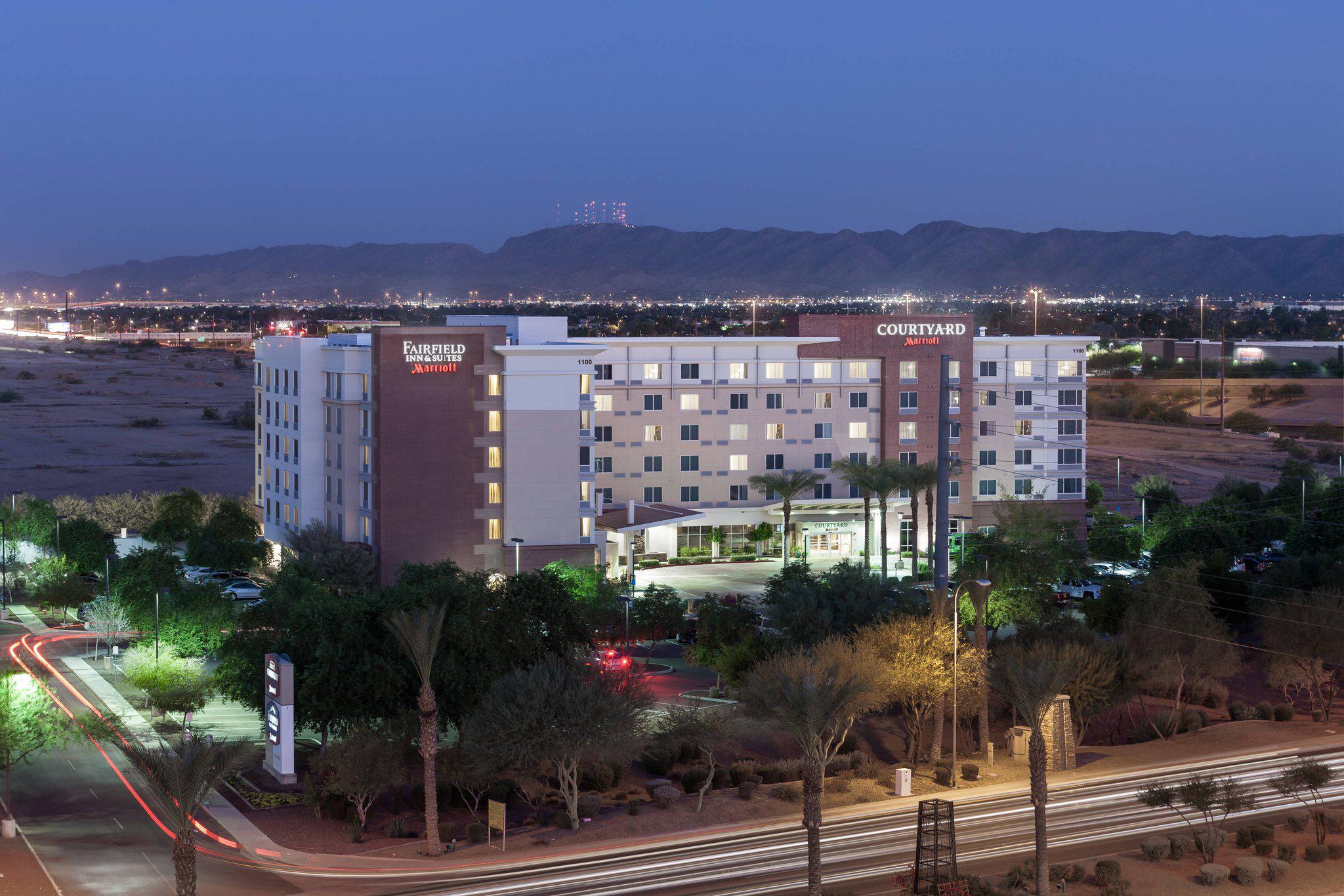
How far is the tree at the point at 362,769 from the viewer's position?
128 feet

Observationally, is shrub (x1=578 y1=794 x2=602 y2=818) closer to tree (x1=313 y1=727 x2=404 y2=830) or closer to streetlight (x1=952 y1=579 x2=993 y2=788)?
tree (x1=313 y1=727 x2=404 y2=830)

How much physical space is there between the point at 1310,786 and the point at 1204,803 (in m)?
4.77

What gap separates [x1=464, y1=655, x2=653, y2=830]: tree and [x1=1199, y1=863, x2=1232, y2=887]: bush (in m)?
14.9

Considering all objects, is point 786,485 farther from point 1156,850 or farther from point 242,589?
point 1156,850

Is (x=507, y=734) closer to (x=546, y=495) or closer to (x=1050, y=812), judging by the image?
(x=1050, y=812)

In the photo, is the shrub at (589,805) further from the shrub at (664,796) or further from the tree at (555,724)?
the shrub at (664,796)

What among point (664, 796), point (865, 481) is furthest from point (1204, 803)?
point (865, 481)

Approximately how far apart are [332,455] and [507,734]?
1482 inches

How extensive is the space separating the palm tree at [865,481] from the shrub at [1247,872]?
127 feet

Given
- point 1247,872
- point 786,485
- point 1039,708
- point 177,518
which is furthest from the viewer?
point 177,518

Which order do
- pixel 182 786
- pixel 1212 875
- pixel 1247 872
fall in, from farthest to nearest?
1. pixel 1247 872
2. pixel 1212 875
3. pixel 182 786

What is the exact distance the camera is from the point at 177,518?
83.2 m

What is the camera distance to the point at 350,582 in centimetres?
6575

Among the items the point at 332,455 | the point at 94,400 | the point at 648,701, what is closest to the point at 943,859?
the point at 648,701
